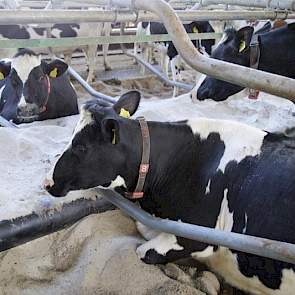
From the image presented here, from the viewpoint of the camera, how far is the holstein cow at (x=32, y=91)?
3871mm

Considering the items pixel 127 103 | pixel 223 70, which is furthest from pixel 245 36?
pixel 223 70

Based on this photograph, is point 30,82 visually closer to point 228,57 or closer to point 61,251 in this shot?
point 228,57

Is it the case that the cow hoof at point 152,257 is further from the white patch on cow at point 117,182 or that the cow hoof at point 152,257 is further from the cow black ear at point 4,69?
the cow black ear at point 4,69

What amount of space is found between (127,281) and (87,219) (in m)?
0.47

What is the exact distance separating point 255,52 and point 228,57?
20cm

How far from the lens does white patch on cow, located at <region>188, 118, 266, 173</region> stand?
6.93 feet

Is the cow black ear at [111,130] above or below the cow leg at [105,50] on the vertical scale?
above

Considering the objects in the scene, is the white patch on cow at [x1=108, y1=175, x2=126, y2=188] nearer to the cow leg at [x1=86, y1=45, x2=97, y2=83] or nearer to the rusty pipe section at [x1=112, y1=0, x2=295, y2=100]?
the rusty pipe section at [x1=112, y1=0, x2=295, y2=100]

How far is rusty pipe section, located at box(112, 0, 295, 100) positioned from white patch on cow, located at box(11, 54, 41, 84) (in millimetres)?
2449

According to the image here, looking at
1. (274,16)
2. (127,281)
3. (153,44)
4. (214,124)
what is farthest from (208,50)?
(127,281)

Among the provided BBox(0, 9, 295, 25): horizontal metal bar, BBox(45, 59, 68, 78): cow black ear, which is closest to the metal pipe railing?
BBox(0, 9, 295, 25): horizontal metal bar

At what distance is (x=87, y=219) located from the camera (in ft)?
7.75

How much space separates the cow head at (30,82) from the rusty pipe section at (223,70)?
7.70 ft

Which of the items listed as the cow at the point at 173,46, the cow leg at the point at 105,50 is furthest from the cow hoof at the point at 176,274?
the cow leg at the point at 105,50
